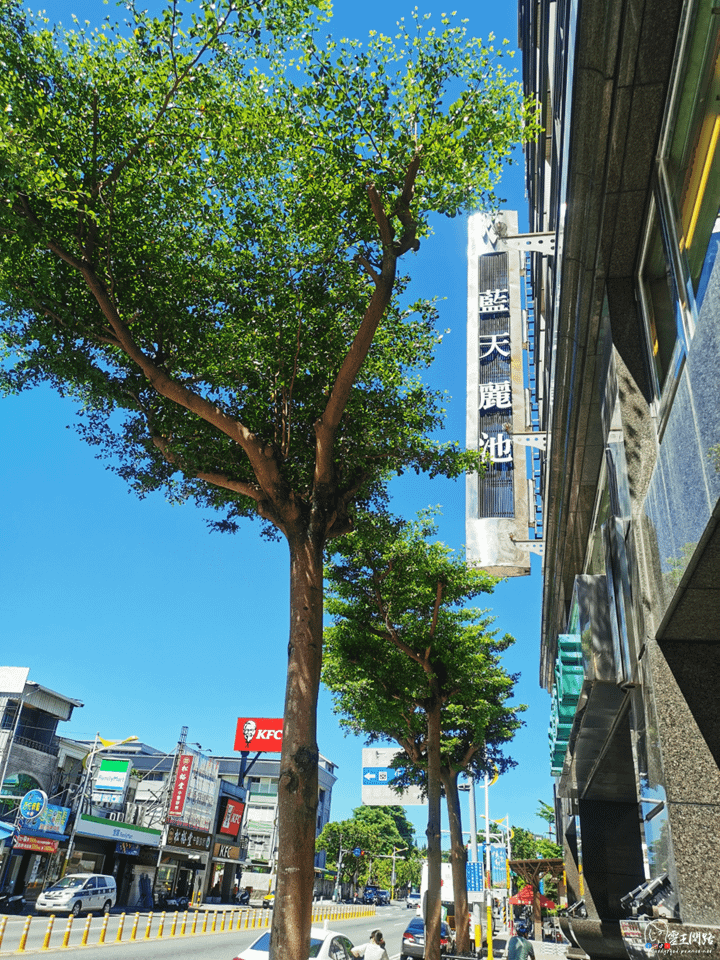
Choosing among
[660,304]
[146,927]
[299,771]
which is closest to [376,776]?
[146,927]

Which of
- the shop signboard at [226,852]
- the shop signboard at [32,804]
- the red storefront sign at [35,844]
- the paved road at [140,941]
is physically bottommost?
the paved road at [140,941]

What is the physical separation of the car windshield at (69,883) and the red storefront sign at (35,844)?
2354 millimetres

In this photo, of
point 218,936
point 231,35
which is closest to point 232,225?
point 231,35

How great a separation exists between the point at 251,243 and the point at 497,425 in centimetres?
987

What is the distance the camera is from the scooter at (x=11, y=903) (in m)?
26.2

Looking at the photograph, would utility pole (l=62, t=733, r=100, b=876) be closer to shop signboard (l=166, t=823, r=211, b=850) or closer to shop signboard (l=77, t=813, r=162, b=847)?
shop signboard (l=77, t=813, r=162, b=847)

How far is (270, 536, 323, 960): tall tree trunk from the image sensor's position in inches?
270

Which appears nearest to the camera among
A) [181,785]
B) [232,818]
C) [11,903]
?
[11,903]

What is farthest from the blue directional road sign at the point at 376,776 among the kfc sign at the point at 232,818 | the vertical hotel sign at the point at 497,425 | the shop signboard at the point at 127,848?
the vertical hotel sign at the point at 497,425

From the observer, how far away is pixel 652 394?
20.3 ft

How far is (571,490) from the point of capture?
9.92 meters

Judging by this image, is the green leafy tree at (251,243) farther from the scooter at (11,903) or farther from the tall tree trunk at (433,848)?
the scooter at (11,903)

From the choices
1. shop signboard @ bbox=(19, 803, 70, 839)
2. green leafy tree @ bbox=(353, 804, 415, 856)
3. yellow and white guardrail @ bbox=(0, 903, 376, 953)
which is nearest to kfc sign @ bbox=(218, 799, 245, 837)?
yellow and white guardrail @ bbox=(0, 903, 376, 953)

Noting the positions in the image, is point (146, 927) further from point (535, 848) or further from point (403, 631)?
point (535, 848)
